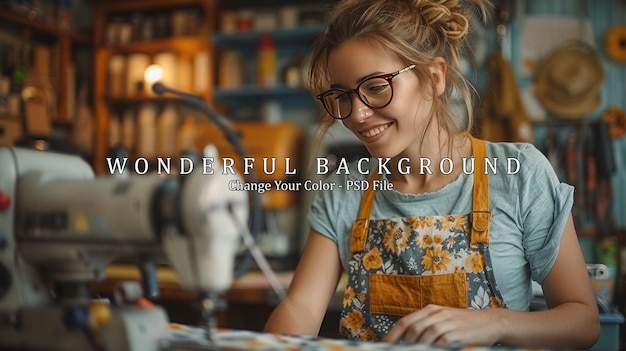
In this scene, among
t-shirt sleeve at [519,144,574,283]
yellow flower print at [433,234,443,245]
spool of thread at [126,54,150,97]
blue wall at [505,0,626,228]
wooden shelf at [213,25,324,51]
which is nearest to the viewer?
t-shirt sleeve at [519,144,574,283]

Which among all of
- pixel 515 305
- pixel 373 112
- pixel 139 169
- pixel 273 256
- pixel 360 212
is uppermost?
pixel 373 112

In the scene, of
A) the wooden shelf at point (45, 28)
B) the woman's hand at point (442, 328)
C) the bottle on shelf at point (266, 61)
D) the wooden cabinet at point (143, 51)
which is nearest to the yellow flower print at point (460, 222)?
the woman's hand at point (442, 328)

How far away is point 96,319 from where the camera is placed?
0.91m

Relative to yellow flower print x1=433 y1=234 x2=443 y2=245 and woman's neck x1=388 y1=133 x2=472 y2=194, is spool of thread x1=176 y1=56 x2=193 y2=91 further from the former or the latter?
yellow flower print x1=433 y1=234 x2=443 y2=245

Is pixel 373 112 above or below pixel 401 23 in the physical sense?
below

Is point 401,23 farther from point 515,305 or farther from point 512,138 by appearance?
point 512,138

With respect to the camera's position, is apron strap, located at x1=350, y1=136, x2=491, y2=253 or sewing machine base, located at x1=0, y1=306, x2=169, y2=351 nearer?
sewing machine base, located at x1=0, y1=306, x2=169, y2=351

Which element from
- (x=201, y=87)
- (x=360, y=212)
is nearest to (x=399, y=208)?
(x=360, y=212)

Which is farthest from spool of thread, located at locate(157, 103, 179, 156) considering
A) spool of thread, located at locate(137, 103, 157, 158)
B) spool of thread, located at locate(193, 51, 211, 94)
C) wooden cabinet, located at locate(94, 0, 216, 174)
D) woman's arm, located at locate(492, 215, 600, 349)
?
woman's arm, located at locate(492, 215, 600, 349)

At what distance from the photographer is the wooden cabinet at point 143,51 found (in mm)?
3922

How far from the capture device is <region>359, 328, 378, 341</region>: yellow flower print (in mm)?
1363

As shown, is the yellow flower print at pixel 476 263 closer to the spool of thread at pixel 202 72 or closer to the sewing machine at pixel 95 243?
the sewing machine at pixel 95 243

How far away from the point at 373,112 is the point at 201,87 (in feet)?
9.10

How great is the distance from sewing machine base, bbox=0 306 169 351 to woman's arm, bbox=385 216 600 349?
38 cm
